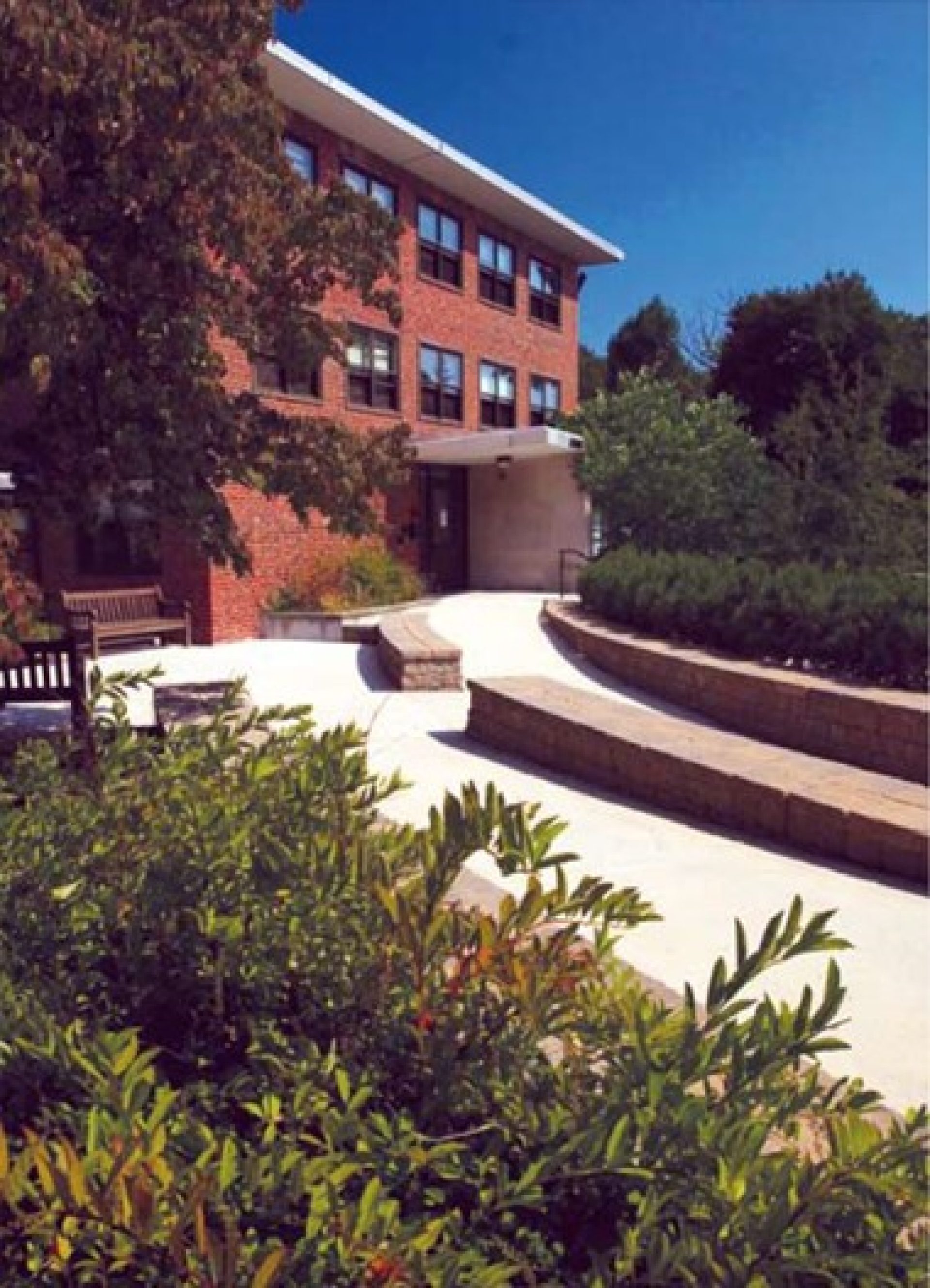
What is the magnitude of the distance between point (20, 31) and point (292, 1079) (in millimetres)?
4533

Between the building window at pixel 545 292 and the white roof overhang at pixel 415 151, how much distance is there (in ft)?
1.93

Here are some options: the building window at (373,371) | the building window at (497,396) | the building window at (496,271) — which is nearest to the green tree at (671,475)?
the building window at (497,396)

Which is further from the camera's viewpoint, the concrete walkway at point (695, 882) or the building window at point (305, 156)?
the building window at point (305, 156)

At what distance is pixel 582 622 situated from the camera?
42.3ft

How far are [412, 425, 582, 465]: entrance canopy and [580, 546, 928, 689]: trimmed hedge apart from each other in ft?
23.1

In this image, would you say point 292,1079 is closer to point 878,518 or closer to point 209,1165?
point 209,1165

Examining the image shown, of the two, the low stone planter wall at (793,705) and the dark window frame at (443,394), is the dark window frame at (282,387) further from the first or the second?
the low stone planter wall at (793,705)

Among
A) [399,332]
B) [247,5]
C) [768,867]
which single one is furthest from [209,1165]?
[399,332]

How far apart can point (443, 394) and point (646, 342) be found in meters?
29.2

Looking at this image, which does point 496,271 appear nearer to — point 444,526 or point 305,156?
point 444,526

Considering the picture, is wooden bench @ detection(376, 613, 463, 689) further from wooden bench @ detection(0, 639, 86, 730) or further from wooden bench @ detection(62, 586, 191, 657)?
wooden bench @ detection(62, 586, 191, 657)

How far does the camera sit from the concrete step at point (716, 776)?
192 inches

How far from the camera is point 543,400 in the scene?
2500 centimetres

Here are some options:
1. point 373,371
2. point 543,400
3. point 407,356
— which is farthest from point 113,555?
point 543,400
